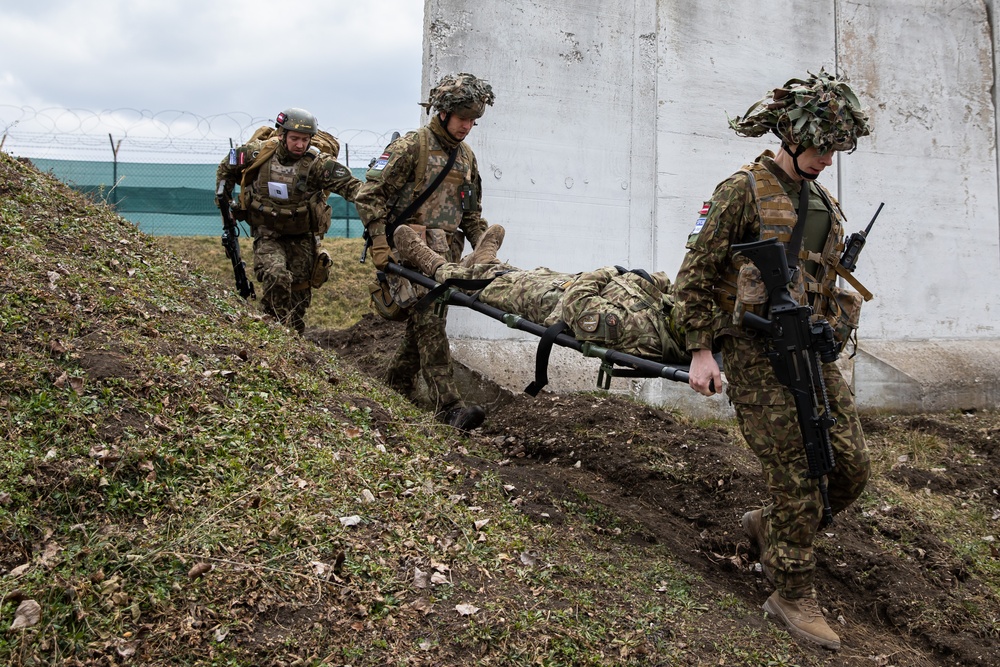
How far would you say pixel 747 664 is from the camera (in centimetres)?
336

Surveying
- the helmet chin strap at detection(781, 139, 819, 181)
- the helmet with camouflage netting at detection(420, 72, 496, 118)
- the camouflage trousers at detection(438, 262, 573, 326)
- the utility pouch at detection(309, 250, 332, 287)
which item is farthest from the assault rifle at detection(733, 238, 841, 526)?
the utility pouch at detection(309, 250, 332, 287)

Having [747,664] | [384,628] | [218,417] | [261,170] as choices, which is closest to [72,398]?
[218,417]

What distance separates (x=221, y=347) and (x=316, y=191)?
289cm

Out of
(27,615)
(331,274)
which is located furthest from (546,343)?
(331,274)

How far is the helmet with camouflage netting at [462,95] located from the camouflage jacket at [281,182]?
1738 mm

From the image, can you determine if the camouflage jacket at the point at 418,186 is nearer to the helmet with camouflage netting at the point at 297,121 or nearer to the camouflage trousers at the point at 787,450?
the helmet with camouflage netting at the point at 297,121

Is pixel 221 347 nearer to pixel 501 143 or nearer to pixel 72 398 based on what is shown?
pixel 72 398

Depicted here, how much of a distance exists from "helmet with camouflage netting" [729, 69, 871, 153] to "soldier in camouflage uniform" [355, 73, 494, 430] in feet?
8.10

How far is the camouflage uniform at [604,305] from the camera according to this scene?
4141 mm

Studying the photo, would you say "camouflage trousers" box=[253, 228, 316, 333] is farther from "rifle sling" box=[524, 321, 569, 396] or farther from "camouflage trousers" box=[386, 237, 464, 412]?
"rifle sling" box=[524, 321, 569, 396]

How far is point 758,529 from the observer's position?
14.3ft

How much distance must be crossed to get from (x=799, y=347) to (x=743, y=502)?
180 cm

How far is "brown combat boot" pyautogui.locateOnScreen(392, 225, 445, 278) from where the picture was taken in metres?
5.38

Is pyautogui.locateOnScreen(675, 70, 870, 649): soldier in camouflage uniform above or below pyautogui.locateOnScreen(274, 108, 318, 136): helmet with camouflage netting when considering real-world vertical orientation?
below
